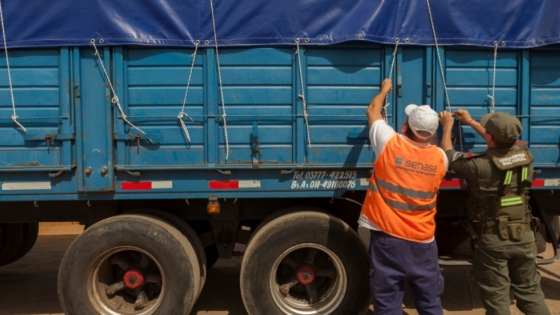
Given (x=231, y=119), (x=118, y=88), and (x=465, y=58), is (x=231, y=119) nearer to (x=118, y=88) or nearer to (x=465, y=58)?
(x=118, y=88)

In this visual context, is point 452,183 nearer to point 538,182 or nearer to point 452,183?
point 452,183

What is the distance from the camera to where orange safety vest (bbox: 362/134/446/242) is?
3.85 metres

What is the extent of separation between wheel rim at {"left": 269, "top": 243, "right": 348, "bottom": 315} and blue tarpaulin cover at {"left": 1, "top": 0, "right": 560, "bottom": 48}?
1.76 m

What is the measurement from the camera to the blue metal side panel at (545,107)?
455 centimetres

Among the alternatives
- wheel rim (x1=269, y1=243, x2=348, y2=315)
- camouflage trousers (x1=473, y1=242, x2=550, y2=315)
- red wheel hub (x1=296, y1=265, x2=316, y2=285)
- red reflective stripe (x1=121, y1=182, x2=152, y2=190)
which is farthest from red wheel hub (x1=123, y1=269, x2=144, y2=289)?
camouflage trousers (x1=473, y1=242, x2=550, y2=315)

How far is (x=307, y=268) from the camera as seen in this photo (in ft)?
15.0

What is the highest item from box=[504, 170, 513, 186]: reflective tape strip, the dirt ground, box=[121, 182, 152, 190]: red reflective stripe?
box=[504, 170, 513, 186]: reflective tape strip

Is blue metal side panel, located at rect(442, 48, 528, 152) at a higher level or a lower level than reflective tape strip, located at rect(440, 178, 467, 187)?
higher

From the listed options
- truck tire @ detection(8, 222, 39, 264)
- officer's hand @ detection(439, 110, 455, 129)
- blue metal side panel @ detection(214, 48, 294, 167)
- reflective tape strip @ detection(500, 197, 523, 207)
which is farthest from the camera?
truck tire @ detection(8, 222, 39, 264)

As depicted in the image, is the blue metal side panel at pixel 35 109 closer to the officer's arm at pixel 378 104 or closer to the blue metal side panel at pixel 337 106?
the blue metal side panel at pixel 337 106

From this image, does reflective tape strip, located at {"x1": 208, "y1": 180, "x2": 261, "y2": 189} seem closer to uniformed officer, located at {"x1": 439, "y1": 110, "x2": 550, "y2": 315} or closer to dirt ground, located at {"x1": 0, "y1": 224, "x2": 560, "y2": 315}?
dirt ground, located at {"x1": 0, "y1": 224, "x2": 560, "y2": 315}

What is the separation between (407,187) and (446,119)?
0.82 meters

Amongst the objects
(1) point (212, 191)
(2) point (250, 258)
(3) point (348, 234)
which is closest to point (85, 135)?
(1) point (212, 191)

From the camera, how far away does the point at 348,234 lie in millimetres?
4457
